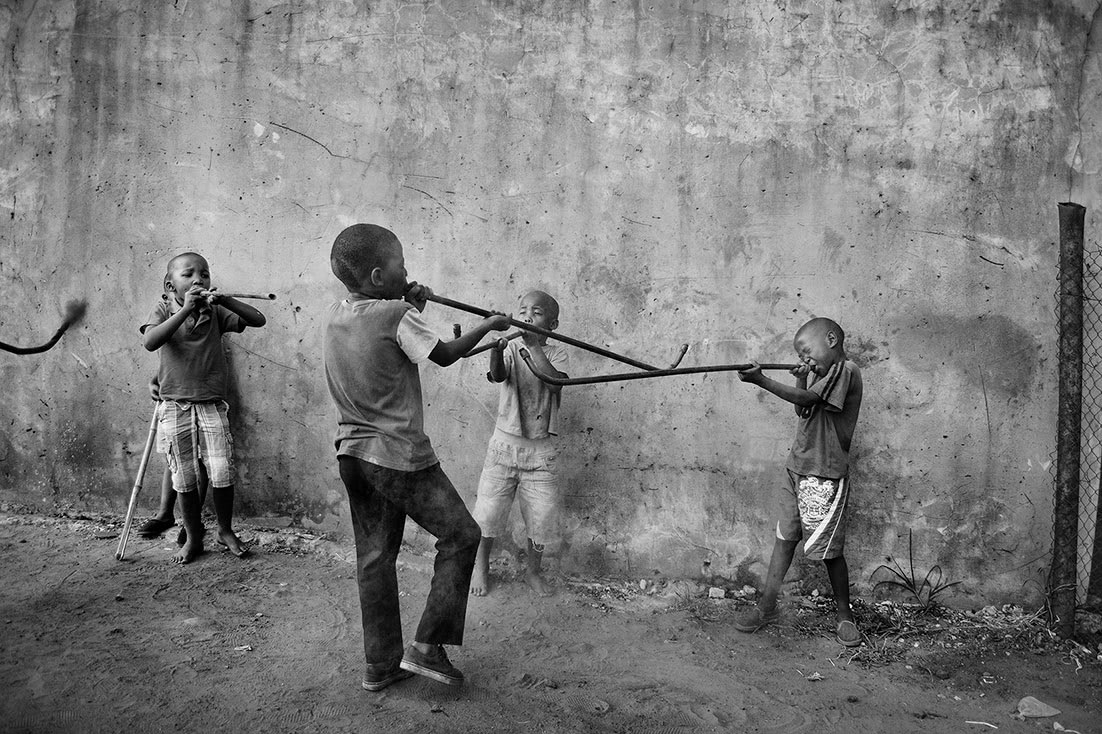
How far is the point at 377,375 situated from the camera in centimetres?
312

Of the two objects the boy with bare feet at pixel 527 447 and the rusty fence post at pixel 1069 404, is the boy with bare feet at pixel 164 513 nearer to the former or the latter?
the boy with bare feet at pixel 527 447

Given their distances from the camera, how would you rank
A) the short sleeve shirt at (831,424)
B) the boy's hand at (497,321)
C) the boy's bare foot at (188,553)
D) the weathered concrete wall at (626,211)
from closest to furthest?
1. the boy's hand at (497,321)
2. the short sleeve shirt at (831,424)
3. the weathered concrete wall at (626,211)
4. the boy's bare foot at (188,553)

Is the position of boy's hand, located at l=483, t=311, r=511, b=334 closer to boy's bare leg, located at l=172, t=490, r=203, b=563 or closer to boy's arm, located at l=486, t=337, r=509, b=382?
boy's arm, located at l=486, t=337, r=509, b=382

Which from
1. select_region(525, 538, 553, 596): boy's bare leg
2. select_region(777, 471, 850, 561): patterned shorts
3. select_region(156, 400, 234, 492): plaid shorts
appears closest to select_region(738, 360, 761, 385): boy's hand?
select_region(777, 471, 850, 561): patterned shorts

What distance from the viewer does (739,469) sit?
14.5 ft

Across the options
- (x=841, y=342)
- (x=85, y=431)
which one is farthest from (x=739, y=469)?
(x=85, y=431)

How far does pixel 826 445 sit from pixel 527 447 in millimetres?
1516

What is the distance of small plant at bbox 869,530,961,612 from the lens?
4.28 meters

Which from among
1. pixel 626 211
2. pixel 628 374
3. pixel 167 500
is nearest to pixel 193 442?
pixel 167 500

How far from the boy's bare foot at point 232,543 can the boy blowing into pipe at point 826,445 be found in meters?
3.13

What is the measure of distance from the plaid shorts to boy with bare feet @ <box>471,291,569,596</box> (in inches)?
61.9

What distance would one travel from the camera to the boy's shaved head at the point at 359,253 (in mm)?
3145

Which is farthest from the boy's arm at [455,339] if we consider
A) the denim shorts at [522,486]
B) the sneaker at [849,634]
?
the sneaker at [849,634]

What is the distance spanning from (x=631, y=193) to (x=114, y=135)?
3.30 meters
